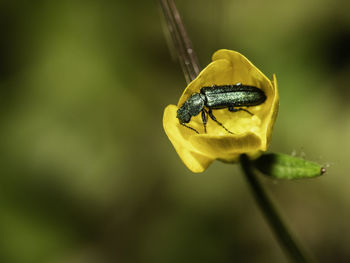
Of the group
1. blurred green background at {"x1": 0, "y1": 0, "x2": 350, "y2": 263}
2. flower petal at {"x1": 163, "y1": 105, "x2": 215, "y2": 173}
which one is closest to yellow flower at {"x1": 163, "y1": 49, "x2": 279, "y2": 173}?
flower petal at {"x1": 163, "y1": 105, "x2": 215, "y2": 173}

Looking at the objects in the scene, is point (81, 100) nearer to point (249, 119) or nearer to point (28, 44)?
point (28, 44)

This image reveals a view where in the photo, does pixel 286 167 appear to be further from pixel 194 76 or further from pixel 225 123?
pixel 194 76

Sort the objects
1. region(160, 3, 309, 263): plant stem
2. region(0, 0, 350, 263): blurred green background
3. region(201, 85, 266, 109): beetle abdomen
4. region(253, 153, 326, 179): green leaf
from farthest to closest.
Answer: region(0, 0, 350, 263): blurred green background
region(201, 85, 266, 109): beetle abdomen
region(160, 3, 309, 263): plant stem
region(253, 153, 326, 179): green leaf

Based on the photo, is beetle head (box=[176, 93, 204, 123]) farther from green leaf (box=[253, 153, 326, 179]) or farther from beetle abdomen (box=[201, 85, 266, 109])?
green leaf (box=[253, 153, 326, 179])

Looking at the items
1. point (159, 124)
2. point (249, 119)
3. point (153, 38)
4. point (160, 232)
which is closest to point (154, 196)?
point (160, 232)

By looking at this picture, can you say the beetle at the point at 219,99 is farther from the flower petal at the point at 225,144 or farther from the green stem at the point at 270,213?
the green stem at the point at 270,213

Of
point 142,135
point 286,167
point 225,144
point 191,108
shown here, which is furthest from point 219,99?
point 142,135
